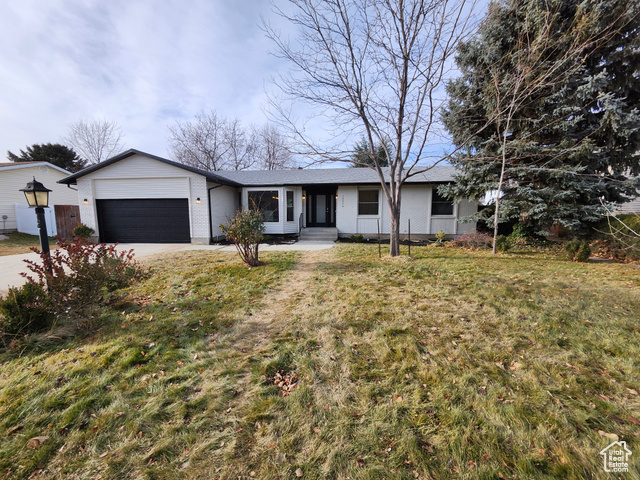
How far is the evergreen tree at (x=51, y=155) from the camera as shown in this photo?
2291cm

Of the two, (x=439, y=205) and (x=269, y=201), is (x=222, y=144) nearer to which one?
(x=269, y=201)

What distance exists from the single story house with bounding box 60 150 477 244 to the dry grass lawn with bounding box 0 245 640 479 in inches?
281

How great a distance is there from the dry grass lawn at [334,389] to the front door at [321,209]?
991 centimetres

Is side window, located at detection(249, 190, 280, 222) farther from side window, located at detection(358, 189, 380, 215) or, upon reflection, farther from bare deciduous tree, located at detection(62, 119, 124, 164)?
bare deciduous tree, located at detection(62, 119, 124, 164)

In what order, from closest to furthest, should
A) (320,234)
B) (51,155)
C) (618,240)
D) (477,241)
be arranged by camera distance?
(618,240), (477,241), (320,234), (51,155)

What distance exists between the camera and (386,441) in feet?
5.51

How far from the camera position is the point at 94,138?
23.9 meters

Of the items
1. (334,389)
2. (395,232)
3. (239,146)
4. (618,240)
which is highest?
(239,146)

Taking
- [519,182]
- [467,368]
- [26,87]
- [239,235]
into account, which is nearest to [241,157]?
[26,87]

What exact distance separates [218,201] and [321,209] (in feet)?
18.1

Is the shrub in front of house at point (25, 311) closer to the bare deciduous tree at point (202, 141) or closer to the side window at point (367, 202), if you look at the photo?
the side window at point (367, 202)

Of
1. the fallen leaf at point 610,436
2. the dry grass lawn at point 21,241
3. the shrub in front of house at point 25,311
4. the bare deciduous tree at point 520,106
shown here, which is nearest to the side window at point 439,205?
the bare deciduous tree at point 520,106

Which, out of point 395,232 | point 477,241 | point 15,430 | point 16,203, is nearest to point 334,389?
point 15,430

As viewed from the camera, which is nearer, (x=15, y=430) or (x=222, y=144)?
(x=15, y=430)
